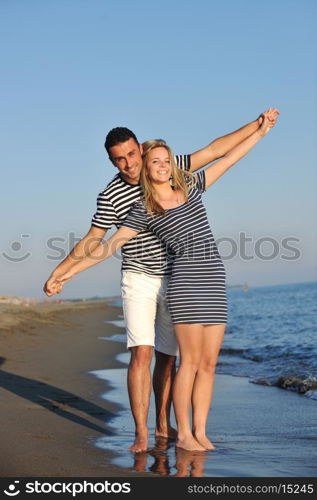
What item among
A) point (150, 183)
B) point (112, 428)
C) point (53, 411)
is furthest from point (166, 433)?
point (150, 183)

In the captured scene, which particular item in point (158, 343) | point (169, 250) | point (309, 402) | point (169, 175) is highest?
point (169, 175)

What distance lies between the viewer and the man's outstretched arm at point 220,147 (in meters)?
4.94

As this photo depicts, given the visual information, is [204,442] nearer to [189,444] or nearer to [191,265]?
[189,444]

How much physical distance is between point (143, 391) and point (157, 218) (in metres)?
1.18

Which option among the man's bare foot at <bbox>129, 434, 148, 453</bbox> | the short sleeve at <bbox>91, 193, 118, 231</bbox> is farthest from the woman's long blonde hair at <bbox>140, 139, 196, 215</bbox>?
the man's bare foot at <bbox>129, 434, 148, 453</bbox>

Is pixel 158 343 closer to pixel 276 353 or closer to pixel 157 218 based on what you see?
pixel 157 218

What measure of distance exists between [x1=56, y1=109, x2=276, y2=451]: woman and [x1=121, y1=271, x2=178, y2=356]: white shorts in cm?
23

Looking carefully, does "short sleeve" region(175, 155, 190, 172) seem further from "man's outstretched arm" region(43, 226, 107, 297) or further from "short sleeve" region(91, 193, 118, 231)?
"man's outstretched arm" region(43, 226, 107, 297)

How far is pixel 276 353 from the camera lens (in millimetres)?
11156

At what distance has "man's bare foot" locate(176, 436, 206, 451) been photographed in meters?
4.41

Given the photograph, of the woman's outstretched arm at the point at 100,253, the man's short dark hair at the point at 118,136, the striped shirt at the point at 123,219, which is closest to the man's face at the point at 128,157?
the man's short dark hair at the point at 118,136

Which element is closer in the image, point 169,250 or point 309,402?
point 169,250

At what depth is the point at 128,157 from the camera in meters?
4.64
